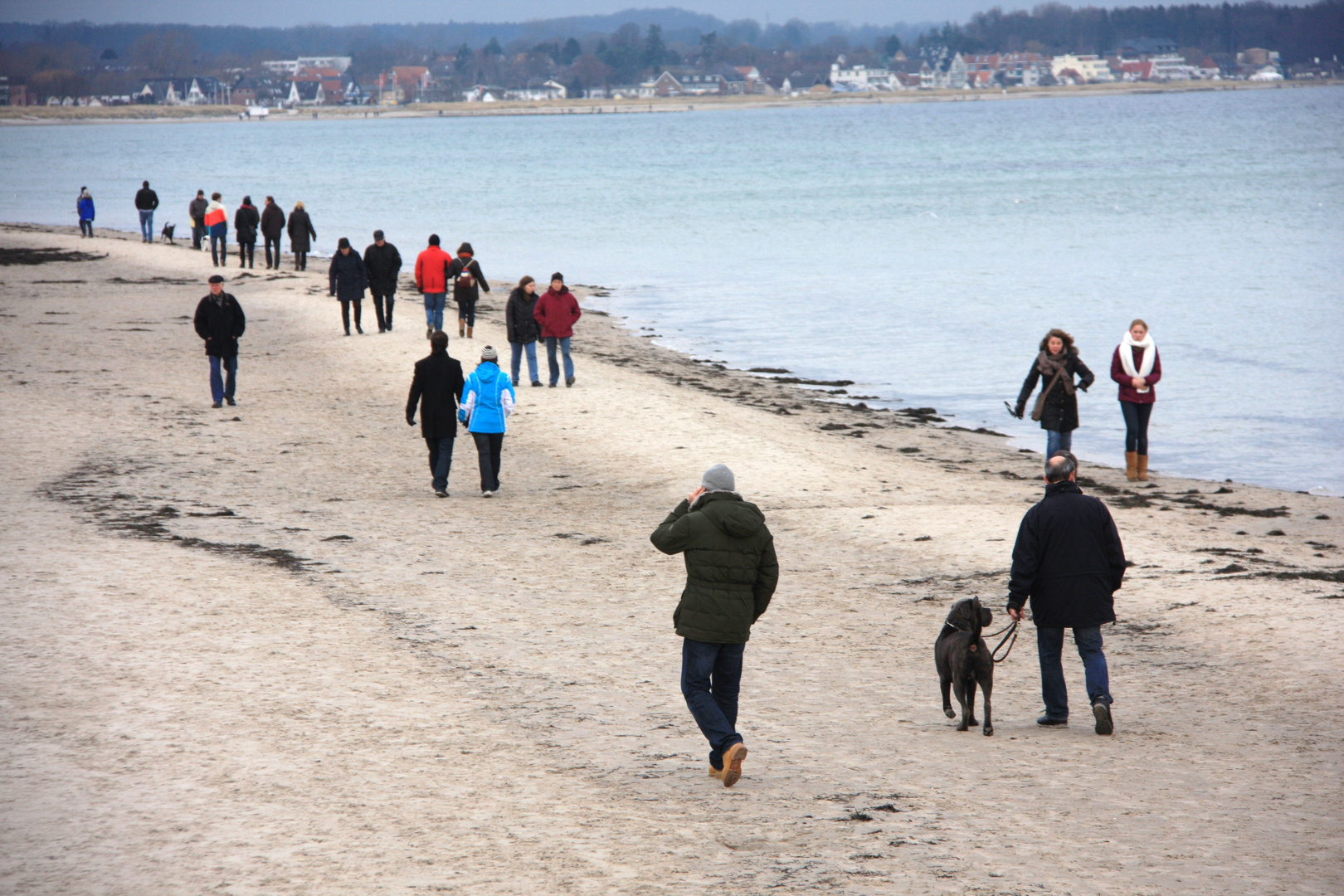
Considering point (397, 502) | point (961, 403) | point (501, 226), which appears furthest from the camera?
point (501, 226)

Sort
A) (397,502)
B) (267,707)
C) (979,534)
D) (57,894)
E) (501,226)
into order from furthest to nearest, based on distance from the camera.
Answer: (501,226) → (397,502) → (979,534) → (267,707) → (57,894)

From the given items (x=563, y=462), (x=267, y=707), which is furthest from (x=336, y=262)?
(x=267, y=707)

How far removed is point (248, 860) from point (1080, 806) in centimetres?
404

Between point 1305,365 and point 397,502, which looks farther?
point 1305,365

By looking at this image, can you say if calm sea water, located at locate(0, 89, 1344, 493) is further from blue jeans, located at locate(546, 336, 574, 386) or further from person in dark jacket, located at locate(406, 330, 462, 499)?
person in dark jacket, located at locate(406, 330, 462, 499)

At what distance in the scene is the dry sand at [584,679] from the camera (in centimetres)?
567

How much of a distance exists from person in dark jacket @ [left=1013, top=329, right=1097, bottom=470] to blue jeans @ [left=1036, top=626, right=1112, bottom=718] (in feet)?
19.6

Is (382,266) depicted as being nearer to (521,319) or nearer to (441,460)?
(521,319)

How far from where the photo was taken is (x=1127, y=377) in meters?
13.9

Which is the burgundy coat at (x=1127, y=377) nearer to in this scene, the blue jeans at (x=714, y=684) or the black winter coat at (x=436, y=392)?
the black winter coat at (x=436, y=392)

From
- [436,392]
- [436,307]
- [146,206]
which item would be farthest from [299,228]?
[436,392]

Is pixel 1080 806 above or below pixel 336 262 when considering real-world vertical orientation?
below

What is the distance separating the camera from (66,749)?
264 inches

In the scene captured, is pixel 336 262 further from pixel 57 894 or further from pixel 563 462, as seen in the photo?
pixel 57 894
